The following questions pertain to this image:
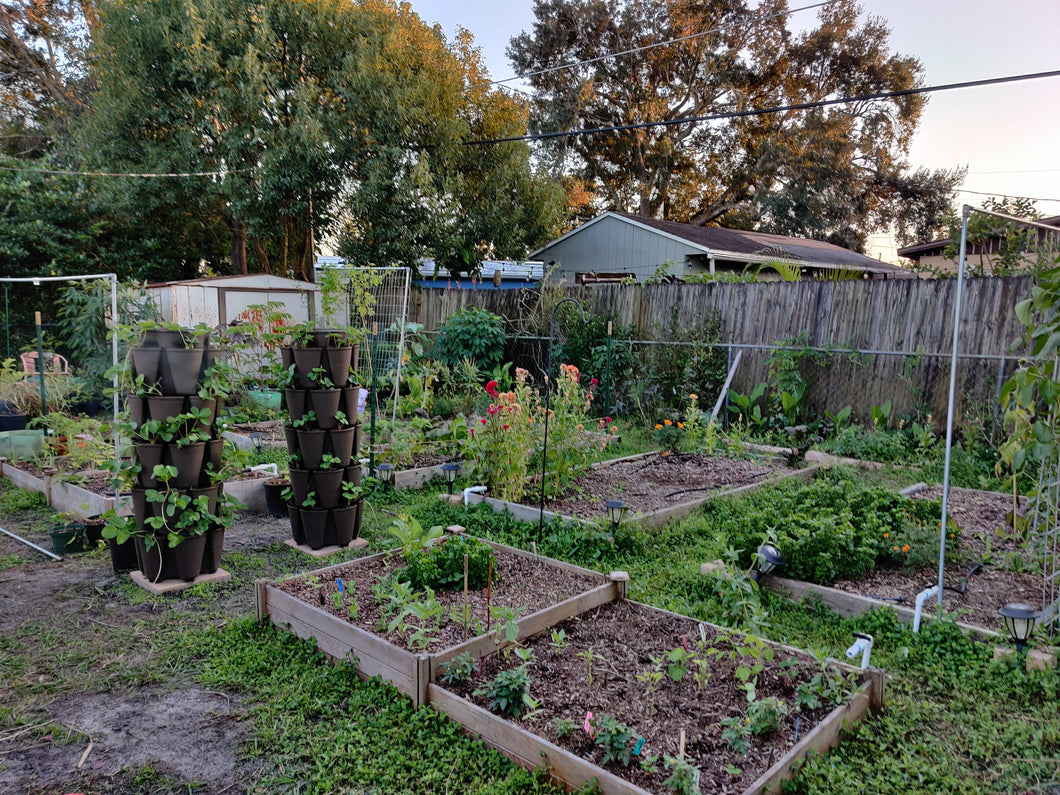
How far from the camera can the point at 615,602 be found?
383 cm

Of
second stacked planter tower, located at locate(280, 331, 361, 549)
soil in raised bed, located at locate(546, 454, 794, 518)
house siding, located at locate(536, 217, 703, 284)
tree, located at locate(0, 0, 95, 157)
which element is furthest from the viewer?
tree, located at locate(0, 0, 95, 157)

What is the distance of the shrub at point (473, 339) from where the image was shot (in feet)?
35.7

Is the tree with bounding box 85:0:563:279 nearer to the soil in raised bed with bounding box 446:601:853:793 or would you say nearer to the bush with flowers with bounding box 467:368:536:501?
the bush with flowers with bounding box 467:368:536:501

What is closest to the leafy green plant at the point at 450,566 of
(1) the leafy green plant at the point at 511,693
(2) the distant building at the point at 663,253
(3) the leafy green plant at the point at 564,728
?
(1) the leafy green plant at the point at 511,693

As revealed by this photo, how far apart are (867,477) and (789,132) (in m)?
19.5

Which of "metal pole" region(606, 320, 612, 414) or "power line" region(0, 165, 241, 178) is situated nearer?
"metal pole" region(606, 320, 612, 414)

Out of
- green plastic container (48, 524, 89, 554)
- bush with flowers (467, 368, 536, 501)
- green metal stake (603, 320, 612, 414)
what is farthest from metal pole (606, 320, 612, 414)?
green plastic container (48, 524, 89, 554)

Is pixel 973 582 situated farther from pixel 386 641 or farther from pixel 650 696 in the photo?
pixel 386 641

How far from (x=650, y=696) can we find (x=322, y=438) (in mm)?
2948

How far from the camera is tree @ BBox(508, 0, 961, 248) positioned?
22344 mm

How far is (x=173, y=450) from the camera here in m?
4.11

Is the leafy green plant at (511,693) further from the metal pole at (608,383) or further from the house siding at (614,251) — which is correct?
the house siding at (614,251)

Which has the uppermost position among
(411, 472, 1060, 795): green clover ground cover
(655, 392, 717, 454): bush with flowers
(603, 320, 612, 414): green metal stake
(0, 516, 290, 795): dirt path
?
(603, 320, 612, 414): green metal stake

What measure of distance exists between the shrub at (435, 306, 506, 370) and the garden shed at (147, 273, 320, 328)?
2462 mm
